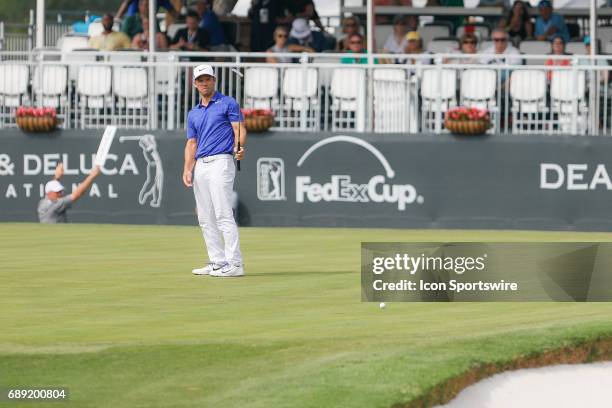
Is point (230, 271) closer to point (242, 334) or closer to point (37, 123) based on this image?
point (242, 334)

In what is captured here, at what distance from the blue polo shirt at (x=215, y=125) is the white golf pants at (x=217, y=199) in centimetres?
9

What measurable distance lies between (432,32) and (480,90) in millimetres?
3286

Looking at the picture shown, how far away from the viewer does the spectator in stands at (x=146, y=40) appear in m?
26.3

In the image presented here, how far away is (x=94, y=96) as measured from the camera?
2441 cm

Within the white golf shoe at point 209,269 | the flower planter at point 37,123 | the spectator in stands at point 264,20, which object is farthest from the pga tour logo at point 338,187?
the white golf shoe at point 209,269

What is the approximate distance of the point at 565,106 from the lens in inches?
914

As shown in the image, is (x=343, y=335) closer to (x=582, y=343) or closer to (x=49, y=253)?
(x=582, y=343)

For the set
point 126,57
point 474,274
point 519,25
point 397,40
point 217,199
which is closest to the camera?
point 474,274

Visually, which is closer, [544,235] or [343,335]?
[343,335]

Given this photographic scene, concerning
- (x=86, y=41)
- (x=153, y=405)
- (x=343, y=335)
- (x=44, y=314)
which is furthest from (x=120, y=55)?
(x=153, y=405)

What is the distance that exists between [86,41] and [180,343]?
59.1ft

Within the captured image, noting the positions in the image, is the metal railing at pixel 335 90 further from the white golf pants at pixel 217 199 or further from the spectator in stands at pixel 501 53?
the white golf pants at pixel 217 199

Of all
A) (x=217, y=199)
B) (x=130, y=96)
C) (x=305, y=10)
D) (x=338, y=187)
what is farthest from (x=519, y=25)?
(x=217, y=199)

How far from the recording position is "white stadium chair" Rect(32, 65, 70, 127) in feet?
79.8
